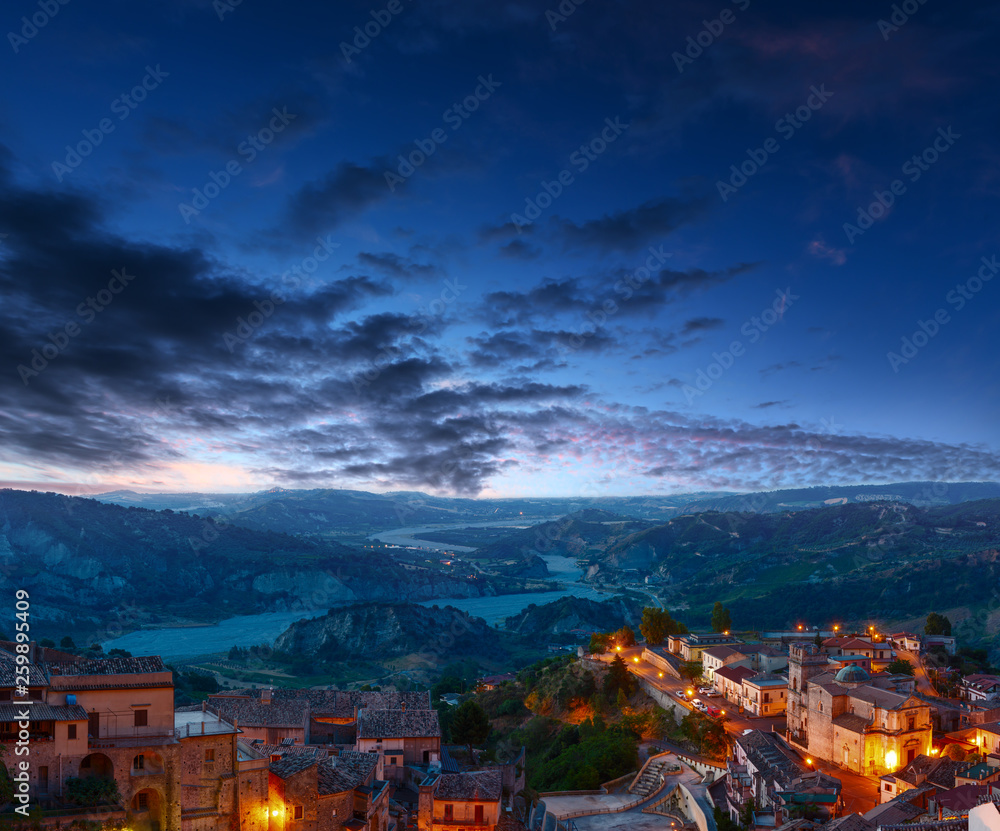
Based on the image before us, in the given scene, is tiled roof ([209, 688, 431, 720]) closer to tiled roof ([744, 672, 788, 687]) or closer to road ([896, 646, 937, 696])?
tiled roof ([744, 672, 788, 687])

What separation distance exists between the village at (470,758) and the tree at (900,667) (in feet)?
0.36

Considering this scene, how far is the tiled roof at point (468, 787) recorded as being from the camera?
70.9 ft

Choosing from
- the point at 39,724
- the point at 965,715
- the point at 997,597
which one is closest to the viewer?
the point at 39,724

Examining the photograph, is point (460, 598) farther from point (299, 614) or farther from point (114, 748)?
point (114, 748)

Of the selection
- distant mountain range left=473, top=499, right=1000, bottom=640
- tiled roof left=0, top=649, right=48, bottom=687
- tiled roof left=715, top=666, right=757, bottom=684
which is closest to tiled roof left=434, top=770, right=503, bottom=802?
tiled roof left=0, top=649, right=48, bottom=687

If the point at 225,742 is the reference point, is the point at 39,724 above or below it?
above

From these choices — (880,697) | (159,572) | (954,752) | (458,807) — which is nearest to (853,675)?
(880,697)

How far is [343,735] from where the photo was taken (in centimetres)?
3070

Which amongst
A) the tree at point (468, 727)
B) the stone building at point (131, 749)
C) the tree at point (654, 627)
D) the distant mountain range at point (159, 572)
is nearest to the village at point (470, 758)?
the stone building at point (131, 749)

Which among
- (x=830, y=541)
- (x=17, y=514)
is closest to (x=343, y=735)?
(x=17, y=514)

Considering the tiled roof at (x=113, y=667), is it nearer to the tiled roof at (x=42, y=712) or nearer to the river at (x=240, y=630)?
the tiled roof at (x=42, y=712)

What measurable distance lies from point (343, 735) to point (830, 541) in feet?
412

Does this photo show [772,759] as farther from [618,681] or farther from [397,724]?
[618,681]

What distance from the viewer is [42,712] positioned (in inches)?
639
